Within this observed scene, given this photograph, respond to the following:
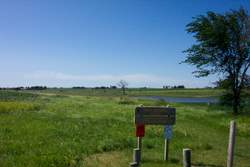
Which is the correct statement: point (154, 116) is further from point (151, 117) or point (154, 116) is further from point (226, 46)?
point (226, 46)

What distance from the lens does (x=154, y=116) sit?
10734 mm

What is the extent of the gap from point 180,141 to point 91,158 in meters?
5.19

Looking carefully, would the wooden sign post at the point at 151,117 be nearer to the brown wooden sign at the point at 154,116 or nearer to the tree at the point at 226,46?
the brown wooden sign at the point at 154,116

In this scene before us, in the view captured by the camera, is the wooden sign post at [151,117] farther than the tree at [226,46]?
No

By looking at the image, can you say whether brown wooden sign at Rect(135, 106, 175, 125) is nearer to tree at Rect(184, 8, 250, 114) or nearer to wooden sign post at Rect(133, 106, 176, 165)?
wooden sign post at Rect(133, 106, 176, 165)

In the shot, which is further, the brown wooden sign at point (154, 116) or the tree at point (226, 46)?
the tree at point (226, 46)

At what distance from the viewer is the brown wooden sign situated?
1060 centimetres

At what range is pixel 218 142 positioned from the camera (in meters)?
15.6

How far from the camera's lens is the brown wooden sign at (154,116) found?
34.8 feet

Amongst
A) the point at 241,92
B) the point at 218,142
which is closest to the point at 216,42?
the point at 241,92

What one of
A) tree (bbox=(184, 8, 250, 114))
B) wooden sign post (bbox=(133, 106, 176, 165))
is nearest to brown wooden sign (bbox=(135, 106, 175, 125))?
wooden sign post (bbox=(133, 106, 176, 165))

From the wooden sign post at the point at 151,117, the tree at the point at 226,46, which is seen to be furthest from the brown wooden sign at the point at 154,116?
the tree at the point at 226,46

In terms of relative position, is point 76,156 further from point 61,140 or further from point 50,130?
point 50,130

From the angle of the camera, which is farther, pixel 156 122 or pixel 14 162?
pixel 156 122
